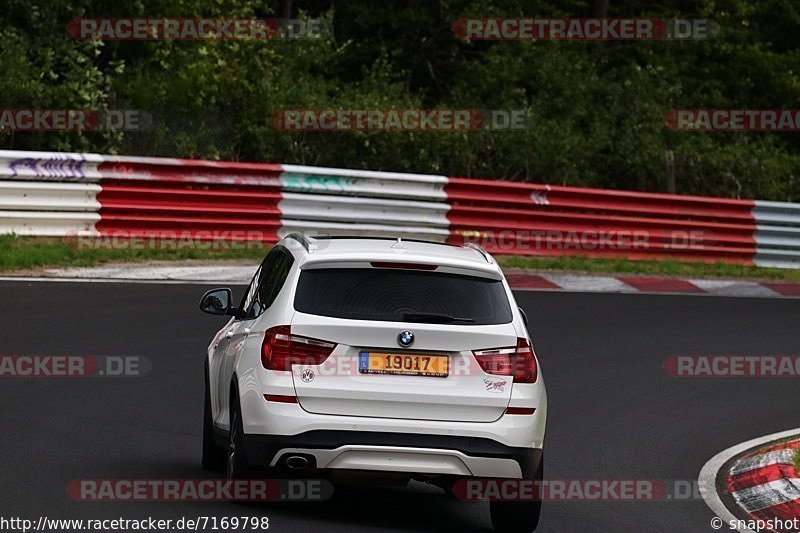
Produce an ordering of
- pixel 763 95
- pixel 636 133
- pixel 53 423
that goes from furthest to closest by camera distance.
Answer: pixel 763 95 < pixel 636 133 < pixel 53 423

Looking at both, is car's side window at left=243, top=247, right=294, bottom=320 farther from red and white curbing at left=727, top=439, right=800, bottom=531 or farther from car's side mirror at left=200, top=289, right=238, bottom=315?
red and white curbing at left=727, top=439, right=800, bottom=531

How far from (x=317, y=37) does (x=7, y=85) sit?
7835 millimetres

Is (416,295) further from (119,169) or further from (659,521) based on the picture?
(119,169)

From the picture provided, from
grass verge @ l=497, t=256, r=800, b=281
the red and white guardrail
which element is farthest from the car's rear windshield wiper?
grass verge @ l=497, t=256, r=800, b=281

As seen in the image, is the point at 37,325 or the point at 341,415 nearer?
the point at 341,415

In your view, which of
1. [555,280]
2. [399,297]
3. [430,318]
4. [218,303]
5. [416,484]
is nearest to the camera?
[430,318]

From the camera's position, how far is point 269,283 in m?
9.66

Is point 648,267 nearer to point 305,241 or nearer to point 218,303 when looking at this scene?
point 218,303

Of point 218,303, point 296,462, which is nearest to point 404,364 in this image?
point 296,462

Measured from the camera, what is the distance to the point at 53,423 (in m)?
11.5

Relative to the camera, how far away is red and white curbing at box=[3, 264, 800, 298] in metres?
19.1

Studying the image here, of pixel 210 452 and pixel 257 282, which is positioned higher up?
pixel 257 282

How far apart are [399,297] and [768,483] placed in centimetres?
342

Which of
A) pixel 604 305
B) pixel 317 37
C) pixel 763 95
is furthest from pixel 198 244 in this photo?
pixel 763 95
